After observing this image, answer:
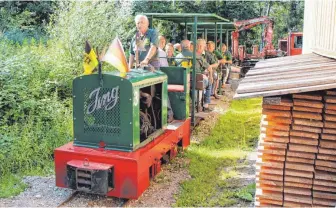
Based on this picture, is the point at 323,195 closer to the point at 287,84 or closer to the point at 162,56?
the point at 287,84

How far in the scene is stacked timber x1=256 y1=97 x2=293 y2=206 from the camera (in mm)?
4230

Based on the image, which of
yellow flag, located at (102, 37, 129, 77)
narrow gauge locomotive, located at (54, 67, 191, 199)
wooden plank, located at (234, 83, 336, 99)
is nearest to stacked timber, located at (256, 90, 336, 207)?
wooden plank, located at (234, 83, 336, 99)

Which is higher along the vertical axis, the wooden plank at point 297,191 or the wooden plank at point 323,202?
the wooden plank at point 297,191

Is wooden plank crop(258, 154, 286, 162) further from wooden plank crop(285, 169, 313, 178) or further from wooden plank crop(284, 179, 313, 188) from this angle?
wooden plank crop(284, 179, 313, 188)

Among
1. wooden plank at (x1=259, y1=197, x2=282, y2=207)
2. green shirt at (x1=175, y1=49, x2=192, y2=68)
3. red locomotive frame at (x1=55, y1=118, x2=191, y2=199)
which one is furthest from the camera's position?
green shirt at (x1=175, y1=49, x2=192, y2=68)

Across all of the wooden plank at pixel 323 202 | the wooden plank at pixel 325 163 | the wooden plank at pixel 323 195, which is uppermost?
the wooden plank at pixel 325 163

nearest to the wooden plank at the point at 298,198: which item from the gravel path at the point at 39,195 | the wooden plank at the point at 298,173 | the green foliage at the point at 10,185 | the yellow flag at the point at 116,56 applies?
the wooden plank at the point at 298,173

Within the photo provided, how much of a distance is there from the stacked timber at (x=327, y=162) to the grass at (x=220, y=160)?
50.9 inches

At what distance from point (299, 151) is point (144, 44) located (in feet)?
11.2

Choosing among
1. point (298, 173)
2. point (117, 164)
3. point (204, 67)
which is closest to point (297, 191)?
point (298, 173)

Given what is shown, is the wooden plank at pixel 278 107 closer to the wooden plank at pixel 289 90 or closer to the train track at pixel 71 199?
the wooden plank at pixel 289 90

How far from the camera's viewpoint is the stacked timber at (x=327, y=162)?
4082 millimetres

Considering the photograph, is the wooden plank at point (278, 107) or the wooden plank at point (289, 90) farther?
the wooden plank at point (278, 107)

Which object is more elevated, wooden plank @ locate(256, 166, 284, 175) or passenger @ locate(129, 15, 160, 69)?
passenger @ locate(129, 15, 160, 69)
